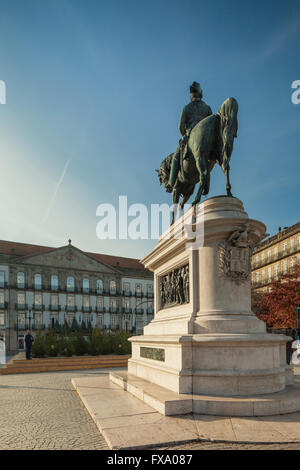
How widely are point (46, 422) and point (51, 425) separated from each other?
0.28 meters

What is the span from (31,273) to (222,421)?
57.8 m

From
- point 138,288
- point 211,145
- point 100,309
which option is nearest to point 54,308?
point 100,309

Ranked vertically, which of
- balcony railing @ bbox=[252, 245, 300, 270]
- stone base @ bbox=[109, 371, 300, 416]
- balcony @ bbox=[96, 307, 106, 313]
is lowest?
balcony @ bbox=[96, 307, 106, 313]

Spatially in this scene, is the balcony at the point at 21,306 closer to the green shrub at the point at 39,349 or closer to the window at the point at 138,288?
the window at the point at 138,288

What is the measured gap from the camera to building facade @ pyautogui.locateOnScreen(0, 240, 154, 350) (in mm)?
57812

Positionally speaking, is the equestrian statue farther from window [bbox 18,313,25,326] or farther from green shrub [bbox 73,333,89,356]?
window [bbox 18,313,25,326]

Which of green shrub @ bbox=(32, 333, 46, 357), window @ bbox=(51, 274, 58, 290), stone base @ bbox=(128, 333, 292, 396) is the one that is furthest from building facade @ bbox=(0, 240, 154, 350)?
stone base @ bbox=(128, 333, 292, 396)

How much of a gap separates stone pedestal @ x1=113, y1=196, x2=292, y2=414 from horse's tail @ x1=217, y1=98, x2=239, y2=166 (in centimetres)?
104

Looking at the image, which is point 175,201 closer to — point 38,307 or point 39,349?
point 39,349

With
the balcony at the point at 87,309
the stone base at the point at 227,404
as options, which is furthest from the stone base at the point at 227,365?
the balcony at the point at 87,309

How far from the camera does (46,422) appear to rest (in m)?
6.55

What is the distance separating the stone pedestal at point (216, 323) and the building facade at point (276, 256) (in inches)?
1606
